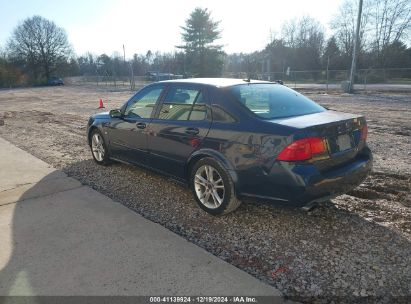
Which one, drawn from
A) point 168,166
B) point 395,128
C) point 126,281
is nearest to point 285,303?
point 126,281

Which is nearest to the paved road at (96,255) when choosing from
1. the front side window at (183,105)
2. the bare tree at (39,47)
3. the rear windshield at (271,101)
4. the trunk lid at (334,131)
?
the front side window at (183,105)

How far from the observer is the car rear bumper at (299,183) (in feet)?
10.6

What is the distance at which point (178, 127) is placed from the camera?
4.26 meters

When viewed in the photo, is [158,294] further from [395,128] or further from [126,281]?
[395,128]

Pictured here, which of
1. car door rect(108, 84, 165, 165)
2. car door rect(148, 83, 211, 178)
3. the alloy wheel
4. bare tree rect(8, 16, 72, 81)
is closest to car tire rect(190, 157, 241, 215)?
the alloy wheel

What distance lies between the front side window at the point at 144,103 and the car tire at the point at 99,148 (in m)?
0.96

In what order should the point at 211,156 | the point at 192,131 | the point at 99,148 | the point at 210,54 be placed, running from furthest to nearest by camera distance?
the point at 210,54, the point at 99,148, the point at 192,131, the point at 211,156

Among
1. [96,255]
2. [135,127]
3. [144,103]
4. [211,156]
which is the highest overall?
[144,103]

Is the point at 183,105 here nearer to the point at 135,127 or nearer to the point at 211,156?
the point at 211,156

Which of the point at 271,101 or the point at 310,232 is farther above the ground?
the point at 271,101

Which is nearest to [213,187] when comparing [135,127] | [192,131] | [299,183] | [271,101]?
[192,131]

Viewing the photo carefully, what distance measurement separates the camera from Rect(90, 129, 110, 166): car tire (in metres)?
6.00

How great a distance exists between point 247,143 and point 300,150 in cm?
54

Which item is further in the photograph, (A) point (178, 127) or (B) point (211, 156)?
(A) point (178, 127)
